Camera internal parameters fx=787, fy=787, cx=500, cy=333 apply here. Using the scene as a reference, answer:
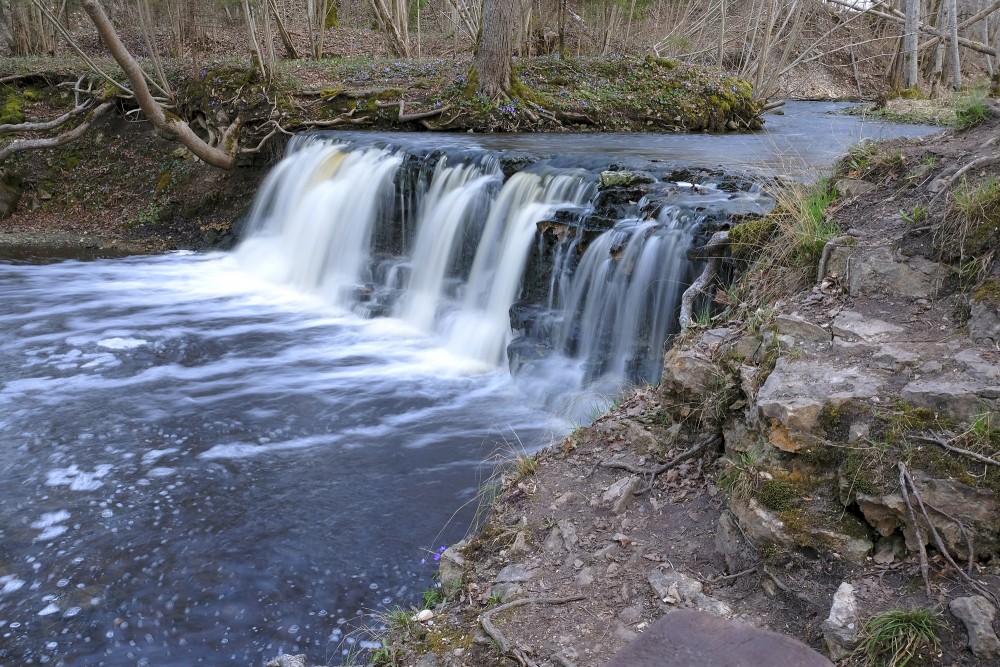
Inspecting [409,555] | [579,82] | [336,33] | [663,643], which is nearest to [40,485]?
[409,555]

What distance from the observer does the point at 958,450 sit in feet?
9.55

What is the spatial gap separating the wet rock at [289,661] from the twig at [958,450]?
2.85 meters

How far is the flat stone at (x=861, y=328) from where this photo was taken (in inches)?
146

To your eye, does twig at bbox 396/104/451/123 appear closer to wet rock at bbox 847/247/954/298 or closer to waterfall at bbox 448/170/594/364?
waterfall at bbox 448/170/594/364

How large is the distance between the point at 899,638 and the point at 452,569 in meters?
2.08

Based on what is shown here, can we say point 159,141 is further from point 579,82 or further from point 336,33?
point 336,33

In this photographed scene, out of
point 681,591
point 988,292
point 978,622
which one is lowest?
point 681,591

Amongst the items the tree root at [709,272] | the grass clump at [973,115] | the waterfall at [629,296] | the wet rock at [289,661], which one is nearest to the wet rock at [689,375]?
the tree root at [709,272]

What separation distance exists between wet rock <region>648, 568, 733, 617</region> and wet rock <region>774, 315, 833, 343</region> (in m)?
1.32

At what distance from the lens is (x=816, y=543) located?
10.0 ft

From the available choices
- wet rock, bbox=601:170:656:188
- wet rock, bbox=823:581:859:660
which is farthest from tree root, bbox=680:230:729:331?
wet rock, bbox=823:581:859:660

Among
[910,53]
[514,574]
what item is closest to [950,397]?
[514,574]

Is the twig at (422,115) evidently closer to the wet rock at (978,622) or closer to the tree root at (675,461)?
the tree root at (675,461)

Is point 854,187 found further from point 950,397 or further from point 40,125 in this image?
point 40,125
